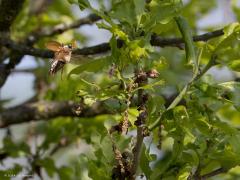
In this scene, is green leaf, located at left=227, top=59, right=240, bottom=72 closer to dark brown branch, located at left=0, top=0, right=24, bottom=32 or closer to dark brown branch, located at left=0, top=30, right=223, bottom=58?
dark brown branch, located at left=0, top=30, right=223, bottom=58

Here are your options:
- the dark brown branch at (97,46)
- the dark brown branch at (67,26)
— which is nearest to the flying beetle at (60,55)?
the dark brown branch at (97,46)

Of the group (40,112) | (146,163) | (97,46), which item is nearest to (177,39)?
(97,46)

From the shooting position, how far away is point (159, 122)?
1.23 metres

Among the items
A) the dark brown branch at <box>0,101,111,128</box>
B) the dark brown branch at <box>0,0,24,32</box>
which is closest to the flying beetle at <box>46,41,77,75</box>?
the dark brown branch at <box>0,0,24,32</box>

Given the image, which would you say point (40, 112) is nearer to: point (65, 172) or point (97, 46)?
point (65, 172)

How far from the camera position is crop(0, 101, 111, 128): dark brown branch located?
77.4 inches

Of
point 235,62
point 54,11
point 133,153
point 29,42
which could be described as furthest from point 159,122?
point 54,11

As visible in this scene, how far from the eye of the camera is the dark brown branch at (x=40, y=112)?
197 centimetres

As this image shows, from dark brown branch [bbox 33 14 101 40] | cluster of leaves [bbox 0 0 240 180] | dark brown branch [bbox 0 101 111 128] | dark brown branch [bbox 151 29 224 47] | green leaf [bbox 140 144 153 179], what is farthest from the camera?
dark brown branch [bbox 33 14 101 40]

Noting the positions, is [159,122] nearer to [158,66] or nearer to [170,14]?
[158,66]

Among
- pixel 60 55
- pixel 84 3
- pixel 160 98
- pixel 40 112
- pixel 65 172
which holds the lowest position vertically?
pixel 65 172

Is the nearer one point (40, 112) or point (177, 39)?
point (177, 39)

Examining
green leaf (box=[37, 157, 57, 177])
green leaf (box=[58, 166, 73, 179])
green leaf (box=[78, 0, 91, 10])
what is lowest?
green leaf (box=[58, 166, 73, 179])

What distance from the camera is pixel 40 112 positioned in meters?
2.02
